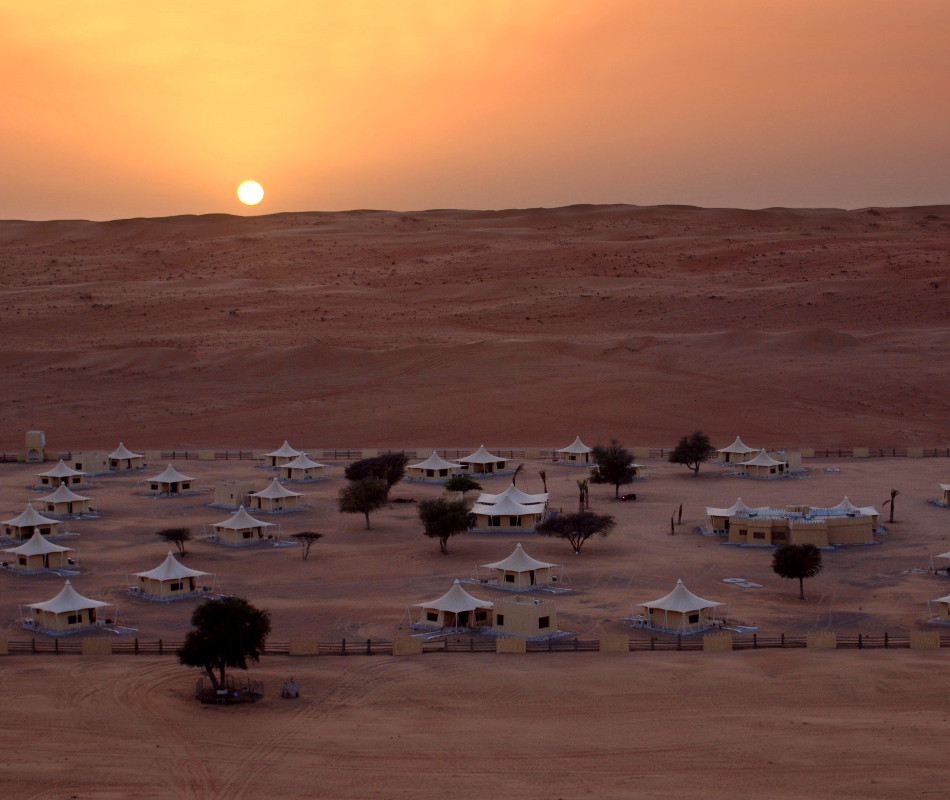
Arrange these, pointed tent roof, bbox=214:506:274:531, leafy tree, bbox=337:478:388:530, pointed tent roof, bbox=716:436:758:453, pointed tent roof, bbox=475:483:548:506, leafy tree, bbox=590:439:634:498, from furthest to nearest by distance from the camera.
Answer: pointed tent roof, bbox=716:436:758:453 < leafy tree, bbox=590:439:634:498 < pointed tent roof, bbox=475:483:548:506 < leafy tree, bbox=337:478:388:530 < pointed tent roof, bbox=214:506:274:531

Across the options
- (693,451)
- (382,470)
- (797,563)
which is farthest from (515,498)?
(693,451)

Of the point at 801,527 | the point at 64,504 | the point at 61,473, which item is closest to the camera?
the point at 801,527

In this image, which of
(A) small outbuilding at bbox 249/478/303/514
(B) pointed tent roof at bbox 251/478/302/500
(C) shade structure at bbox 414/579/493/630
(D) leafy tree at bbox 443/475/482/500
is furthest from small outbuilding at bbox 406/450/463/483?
(C) shade structure at bbox 414/579/493/630

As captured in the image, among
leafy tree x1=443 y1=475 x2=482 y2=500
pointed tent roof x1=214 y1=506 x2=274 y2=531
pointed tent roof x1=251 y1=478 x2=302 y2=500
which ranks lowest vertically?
pointed tent roof x1=214 y1=506 x2=274 y2=531

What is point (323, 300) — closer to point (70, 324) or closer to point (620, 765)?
point (70, 324)

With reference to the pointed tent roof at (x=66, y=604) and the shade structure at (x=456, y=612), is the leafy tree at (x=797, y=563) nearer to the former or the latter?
the shade structure at (x=456, y=612)

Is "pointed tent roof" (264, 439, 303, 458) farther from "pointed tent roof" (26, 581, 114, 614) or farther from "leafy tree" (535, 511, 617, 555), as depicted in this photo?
"pointed tent roof" (26, 581, 114, 614)

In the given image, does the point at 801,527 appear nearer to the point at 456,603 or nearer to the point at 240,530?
the point at 456,603

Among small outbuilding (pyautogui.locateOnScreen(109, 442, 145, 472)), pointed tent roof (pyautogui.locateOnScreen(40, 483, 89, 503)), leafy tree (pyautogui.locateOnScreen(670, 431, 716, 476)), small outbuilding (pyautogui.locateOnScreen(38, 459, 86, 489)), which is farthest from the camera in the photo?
small outbuilding (pyautogui.locateOnScreen(109, 442, 145, 472))
